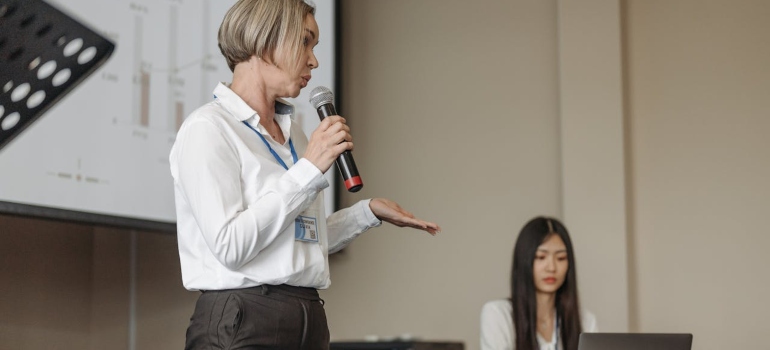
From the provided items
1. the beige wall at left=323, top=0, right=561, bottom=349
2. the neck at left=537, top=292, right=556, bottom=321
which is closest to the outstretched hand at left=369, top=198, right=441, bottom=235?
the neck at left=537, top=292, right=556, bottom=321

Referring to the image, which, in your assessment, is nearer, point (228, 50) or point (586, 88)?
point (228, 50)

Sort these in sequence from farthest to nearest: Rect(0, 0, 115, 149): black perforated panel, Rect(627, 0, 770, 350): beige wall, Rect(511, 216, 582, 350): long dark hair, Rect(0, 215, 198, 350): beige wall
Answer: Rect(627, 0, 770, 350): beige wall < Rect(511, 216, 582, 350): long dark hair < Rect(0, 215, 198, 350): beige wall < Rect(0, 0, 115, 149): black perforated panel

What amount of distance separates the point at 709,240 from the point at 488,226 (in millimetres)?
924

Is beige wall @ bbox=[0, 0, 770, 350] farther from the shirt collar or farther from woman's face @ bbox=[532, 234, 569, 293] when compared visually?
the shirt collar

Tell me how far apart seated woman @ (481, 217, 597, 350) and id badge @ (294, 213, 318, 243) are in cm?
198

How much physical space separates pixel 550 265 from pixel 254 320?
7.32 feet

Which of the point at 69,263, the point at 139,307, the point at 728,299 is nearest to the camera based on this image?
the point at 69,263

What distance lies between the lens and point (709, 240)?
3.82 metres

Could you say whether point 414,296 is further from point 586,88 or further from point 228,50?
point 228,50

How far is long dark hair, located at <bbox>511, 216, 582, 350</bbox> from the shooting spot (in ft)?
11.3

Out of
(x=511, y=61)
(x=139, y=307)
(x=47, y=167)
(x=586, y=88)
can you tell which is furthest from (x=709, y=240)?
(x=47, y=167)

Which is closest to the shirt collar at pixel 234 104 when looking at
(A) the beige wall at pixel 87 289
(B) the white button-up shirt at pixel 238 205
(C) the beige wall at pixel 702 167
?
(B) the white button-up shirt at pixel 238 205

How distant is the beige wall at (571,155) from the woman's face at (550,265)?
0.30m

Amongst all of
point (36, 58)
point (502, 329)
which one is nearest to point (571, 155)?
point (502, 329)
